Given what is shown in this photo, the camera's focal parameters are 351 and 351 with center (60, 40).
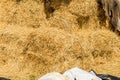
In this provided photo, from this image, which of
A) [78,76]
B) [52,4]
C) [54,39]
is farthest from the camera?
[52,4]

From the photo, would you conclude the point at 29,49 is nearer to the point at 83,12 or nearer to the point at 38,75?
the point at 38,75

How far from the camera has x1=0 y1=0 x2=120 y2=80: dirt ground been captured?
611cm

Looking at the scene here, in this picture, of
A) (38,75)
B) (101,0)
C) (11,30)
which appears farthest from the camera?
(101,0)

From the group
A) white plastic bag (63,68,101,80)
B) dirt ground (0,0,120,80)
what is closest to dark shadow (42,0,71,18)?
dirt ground (0,0,120,80)

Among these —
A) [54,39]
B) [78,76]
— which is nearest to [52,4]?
[54,39]

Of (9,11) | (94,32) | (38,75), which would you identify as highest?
(9,11)

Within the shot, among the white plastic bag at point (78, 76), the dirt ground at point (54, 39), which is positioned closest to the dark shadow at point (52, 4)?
the dirt ground at point (54, 39)

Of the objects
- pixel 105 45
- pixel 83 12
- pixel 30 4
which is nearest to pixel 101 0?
pixel 83 12

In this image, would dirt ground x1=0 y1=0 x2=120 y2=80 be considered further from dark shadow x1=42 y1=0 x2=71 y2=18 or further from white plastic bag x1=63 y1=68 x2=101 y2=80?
white plastic bag x1=63 y1=68 x2=101 y2=80

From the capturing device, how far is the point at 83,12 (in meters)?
6.77

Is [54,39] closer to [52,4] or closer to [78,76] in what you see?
[52,4]

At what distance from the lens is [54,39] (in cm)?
620

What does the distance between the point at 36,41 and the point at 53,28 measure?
1.71 ft

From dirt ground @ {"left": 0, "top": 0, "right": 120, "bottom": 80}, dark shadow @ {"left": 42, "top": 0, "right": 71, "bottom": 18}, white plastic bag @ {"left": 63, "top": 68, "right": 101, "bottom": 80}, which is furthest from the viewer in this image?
dark shadow @ {"left": 42, "top": 0, "right": 71, "bottom": 18}
